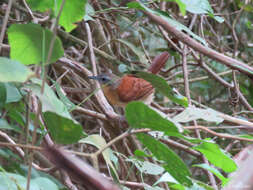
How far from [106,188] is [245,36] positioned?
4.52 metres

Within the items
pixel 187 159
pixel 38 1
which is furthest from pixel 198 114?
pixel 187 159

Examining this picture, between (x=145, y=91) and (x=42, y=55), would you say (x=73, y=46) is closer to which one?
(x=145, y=91)

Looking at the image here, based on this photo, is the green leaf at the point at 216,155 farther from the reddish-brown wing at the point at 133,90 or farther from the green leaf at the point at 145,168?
the reddish-brown wing at the point at 133,90

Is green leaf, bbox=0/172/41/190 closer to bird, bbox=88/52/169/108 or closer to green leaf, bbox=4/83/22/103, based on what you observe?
green leaf, bbox=4/83/22/103

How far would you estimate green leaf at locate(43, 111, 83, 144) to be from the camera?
32.8 inches

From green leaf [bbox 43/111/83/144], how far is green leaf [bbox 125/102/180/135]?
0.13 metres

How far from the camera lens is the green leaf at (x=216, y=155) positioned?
3.53ft

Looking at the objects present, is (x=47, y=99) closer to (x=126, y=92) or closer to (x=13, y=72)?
(x=13, y=72)

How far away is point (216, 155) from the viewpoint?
1101 mm

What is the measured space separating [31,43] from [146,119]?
1.42ft

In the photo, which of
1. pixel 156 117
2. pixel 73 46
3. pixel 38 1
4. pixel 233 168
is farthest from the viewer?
pixel 73 46

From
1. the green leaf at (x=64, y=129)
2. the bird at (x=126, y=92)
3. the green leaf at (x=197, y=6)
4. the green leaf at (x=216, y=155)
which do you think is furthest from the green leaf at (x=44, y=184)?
the bird at (x=126, y=92)

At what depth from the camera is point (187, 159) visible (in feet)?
14.9

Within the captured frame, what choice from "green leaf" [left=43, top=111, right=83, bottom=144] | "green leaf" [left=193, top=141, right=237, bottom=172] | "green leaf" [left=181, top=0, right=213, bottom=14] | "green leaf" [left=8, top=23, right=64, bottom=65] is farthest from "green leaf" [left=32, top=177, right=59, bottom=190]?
"green leaf" [left=181, top=0, right=213, bottom=14]
